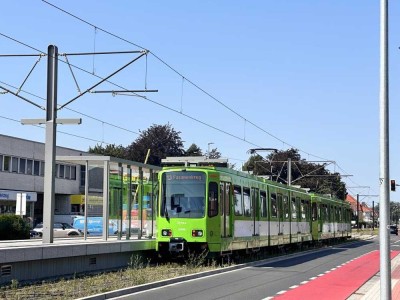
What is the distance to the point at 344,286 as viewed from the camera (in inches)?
726

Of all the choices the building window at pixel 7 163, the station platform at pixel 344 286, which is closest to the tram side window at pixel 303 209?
the station platform at pixel 344 286

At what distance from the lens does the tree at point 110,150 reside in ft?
272

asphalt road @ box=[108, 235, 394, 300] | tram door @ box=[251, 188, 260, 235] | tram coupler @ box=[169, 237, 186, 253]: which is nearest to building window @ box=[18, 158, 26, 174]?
tram door @ box=[251, 188, 260, 235]

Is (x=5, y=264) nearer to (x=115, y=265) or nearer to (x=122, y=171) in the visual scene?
(x=115, y=265)

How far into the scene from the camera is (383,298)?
32.1 feet

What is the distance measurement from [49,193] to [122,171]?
11.1 feet

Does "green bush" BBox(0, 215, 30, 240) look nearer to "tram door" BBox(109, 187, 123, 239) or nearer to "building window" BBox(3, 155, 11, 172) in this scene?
"tram door" BBox(109, 187, 123, 239)

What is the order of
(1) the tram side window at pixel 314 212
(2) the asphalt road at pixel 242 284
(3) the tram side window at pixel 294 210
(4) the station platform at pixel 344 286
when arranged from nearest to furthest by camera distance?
(2) the asphalt road at pixel 242 284 → (4) the station platform at pixel 344 286 → (3) the tram side window at pixel 294 210 → (1) the tram side window at pixel 314 212

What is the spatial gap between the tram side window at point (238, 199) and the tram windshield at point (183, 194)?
2.24 metres

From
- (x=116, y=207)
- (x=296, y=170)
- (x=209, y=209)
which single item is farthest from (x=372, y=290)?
(x=296, y=170)

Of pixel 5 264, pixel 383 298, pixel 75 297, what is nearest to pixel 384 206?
pixel 383 298

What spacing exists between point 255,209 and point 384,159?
17.8 metres

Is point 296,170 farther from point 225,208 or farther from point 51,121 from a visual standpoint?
point 51,121

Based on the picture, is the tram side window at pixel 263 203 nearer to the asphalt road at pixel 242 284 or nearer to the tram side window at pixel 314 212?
the asphalt road at pixel 242 284
